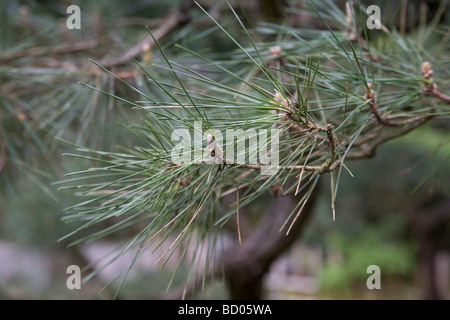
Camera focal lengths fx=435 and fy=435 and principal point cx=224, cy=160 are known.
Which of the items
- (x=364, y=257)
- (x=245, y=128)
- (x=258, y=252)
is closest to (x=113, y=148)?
(x=258, y=252)

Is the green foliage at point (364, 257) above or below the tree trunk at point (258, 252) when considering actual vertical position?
below

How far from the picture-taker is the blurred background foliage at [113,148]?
0.59 m

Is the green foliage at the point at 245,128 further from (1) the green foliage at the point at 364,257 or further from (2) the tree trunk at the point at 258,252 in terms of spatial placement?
(1) the green foliage at the point at 364,257

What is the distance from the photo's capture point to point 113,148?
75cm

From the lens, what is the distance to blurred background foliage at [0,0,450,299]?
1.92 feet

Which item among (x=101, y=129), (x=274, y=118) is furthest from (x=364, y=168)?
(x=274, y=118)

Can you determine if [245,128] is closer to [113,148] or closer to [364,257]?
[113,148]

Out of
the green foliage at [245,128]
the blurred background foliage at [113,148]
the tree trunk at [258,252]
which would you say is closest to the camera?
the green foliage at [245,128]

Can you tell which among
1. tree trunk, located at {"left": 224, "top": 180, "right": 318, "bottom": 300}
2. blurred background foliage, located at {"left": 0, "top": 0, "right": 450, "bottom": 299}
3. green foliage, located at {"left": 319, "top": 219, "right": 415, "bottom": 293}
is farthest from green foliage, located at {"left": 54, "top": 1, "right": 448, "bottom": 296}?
green foliage, located at {"left": 319, "top": 219, "right": 415, "bottom": 293}

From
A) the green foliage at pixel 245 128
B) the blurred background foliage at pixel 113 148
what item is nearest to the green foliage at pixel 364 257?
the blurred background foliage at pixel 113 148

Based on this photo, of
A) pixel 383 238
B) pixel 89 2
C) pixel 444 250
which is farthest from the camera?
pixel 383 238

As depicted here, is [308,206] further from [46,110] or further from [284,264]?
[284,264]

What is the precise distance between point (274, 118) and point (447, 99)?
18 cm

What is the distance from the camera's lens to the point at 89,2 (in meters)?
0.94
